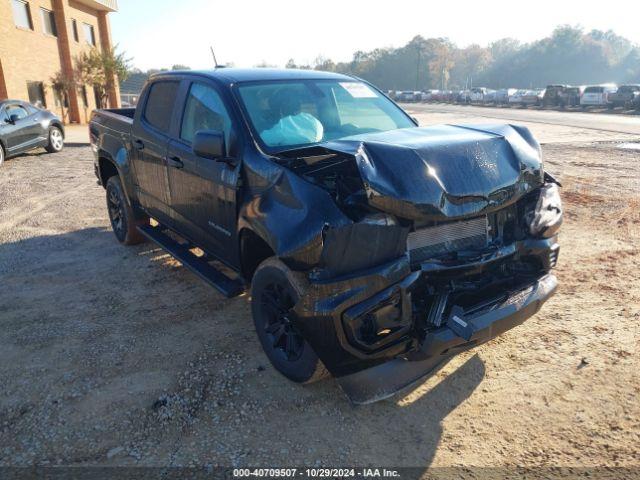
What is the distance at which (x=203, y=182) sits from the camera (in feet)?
A: 12.8

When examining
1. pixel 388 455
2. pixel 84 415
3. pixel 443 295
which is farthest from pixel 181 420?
pixel 443 295

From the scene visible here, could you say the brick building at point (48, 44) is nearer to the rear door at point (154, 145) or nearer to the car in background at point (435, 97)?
the rear door at point (154, 145)

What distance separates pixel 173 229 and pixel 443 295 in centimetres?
303

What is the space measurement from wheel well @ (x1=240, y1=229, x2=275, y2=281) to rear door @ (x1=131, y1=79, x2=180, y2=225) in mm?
1432

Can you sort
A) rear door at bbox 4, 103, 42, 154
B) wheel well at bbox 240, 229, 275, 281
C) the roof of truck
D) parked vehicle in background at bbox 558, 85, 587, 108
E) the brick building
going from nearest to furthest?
wheel well at bbox 240, 229, 275, 281
the roof of truck
rear door at bbox 4, 103, 42, 154
the brick building
parked vehicle in background at bbox 558, 85, 587, 108

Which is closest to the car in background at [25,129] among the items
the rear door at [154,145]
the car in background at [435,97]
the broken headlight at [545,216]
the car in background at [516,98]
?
the rear door at [154,145]

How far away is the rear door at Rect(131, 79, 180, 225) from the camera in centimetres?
457

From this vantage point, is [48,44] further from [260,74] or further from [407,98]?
[407,98]

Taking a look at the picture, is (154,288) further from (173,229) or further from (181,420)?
(181,420)

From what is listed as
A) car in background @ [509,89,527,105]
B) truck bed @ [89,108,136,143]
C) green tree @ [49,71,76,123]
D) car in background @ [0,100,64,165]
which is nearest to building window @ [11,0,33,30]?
green tree @ [49,71,76,123]

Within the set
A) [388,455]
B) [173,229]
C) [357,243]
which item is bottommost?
[388,455]

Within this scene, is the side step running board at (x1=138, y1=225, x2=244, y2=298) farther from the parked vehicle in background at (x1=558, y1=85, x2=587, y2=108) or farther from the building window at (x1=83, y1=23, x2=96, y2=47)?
the parked vehicle in background at (x1=558, y1=85, x2=587, y2=108)

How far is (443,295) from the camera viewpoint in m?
2.73

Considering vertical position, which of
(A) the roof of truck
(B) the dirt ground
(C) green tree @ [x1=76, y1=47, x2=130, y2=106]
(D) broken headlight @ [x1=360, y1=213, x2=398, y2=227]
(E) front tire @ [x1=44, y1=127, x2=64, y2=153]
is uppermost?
(C) green tree @ [x1=76, y1=47, x2=130, y2=106]
